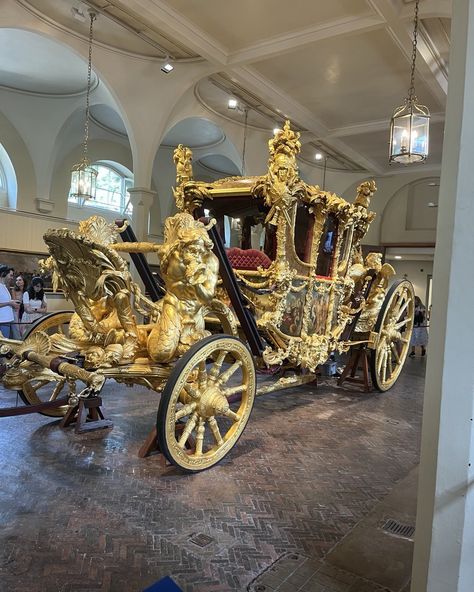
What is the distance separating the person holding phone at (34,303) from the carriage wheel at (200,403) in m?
3.41

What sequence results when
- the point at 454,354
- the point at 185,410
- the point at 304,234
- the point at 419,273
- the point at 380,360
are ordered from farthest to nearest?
the point at 419,273
the point at 380,360
the point at 304,234
the point at 185,410
the point at 454,354

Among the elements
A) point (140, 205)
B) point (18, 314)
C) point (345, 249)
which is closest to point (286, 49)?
point (140, 205)

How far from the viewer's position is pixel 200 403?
3.15m

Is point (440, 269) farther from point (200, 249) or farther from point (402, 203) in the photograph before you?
point (402, 203)

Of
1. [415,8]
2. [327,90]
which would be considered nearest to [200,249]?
[415,8]

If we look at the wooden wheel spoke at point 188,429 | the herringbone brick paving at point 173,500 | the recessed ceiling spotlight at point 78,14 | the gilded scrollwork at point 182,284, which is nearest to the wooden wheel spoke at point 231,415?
the wooden wheel spoke at point 188,429

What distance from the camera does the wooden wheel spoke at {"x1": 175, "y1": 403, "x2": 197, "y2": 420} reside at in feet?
9.68

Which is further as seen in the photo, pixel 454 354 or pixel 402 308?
pixel 402 308

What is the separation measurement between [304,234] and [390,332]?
215cm

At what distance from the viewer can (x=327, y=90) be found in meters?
8.70

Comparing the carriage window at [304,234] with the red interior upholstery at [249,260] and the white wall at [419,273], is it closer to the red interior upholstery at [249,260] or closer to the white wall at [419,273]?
the red interior upholstery at [249,260]

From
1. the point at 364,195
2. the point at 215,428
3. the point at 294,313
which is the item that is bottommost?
the point at 215,428

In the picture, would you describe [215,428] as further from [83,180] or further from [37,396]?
[83,180]

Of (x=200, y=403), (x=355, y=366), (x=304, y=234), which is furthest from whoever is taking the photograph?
(x=355, y=366)
